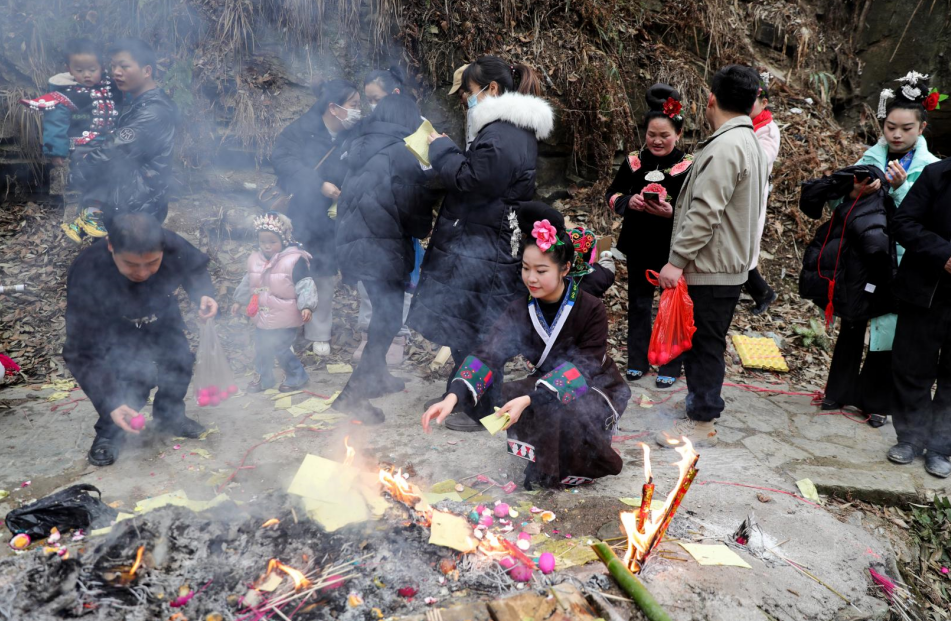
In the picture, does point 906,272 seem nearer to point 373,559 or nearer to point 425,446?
point 425,446

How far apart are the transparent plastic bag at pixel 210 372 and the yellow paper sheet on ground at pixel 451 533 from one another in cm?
238

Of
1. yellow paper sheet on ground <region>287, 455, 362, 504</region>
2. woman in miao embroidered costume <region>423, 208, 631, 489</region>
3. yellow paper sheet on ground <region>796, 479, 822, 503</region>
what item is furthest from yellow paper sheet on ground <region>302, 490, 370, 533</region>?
yellow paper sheet on ground <region>796, 479, 822, 503</region>

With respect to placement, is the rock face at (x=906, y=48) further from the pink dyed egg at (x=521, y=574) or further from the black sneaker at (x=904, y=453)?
the pink dyed egg at (x=521, y=574)

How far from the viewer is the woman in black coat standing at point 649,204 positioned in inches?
202

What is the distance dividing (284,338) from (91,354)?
161 cm

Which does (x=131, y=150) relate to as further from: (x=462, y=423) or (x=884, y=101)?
(x=884, y=101)

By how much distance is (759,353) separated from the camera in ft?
21.0

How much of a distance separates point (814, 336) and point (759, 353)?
86cm

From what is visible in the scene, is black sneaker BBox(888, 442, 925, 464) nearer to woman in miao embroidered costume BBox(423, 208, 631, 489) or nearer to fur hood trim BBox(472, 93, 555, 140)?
woman in miao embroidered costume BBox(423, 208, 631, 489)

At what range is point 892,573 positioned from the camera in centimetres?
322

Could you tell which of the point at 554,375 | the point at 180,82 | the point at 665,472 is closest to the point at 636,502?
the point at 665,472

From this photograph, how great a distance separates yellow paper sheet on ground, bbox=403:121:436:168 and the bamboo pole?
8.91ft

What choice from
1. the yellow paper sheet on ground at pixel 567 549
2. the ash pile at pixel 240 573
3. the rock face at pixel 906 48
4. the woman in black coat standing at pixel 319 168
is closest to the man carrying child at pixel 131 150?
the woman in black coat standing at pixel 319 168

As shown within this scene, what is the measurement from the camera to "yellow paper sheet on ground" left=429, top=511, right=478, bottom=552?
2914 mm
